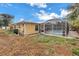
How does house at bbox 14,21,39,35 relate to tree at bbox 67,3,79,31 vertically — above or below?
below

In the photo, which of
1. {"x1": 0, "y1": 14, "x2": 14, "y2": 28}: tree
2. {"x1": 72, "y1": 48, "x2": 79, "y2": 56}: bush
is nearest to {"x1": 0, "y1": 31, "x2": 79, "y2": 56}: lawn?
{"x1": 72, "y1": 48, "x2": 79, "y2": 56}: bush

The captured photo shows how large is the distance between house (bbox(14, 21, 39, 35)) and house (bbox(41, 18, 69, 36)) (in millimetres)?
101

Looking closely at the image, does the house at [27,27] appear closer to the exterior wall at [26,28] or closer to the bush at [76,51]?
the exterior wall at [26,28]

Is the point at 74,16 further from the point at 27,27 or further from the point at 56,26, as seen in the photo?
the point at 27,27

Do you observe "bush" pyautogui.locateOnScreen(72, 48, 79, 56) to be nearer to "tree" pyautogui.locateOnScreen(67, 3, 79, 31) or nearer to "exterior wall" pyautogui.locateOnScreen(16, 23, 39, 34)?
"tree" pyautogui.locateOnScreen(67, 3, 79, 31)

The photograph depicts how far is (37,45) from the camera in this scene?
2564 mm

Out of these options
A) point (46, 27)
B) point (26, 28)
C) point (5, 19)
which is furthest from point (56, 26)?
point (5, 19)

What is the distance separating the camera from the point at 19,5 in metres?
2.55

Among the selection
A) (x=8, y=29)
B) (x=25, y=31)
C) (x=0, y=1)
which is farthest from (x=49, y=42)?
(x=0, y=1)

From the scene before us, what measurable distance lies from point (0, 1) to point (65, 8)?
0.73 meters

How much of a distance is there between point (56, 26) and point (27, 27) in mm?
331

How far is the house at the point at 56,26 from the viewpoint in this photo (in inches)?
100

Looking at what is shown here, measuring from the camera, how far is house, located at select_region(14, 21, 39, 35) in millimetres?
2555

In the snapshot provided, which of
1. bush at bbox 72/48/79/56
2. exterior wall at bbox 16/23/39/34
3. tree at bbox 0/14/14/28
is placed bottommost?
bush at bbox 72/48/79/56
